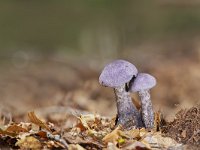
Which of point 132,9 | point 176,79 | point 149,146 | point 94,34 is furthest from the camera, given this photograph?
point 132,9

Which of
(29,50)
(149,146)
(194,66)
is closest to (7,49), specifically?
(29,50)

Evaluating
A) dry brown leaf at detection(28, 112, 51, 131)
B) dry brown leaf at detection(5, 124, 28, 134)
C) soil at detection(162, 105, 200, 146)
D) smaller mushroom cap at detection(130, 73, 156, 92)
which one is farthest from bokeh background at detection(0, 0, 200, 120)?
dry brown leaf at detection(5, 124, 28, 134)

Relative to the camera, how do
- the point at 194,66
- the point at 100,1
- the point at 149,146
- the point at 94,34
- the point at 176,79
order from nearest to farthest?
the point at 149,146, the point at 176,79, the point at 194,66, the point at 94,34, the point at 100,1

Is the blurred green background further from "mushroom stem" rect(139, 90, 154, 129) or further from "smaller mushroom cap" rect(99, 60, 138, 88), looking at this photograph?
"smaller mushroom cap" rect(99, 60, 138, 88)

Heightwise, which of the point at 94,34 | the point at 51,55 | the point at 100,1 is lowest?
the point at 51,55

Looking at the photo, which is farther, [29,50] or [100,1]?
[100,1]

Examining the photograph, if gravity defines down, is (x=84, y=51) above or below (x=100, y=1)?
below

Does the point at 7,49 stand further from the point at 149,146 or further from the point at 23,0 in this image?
the point at 149,146
